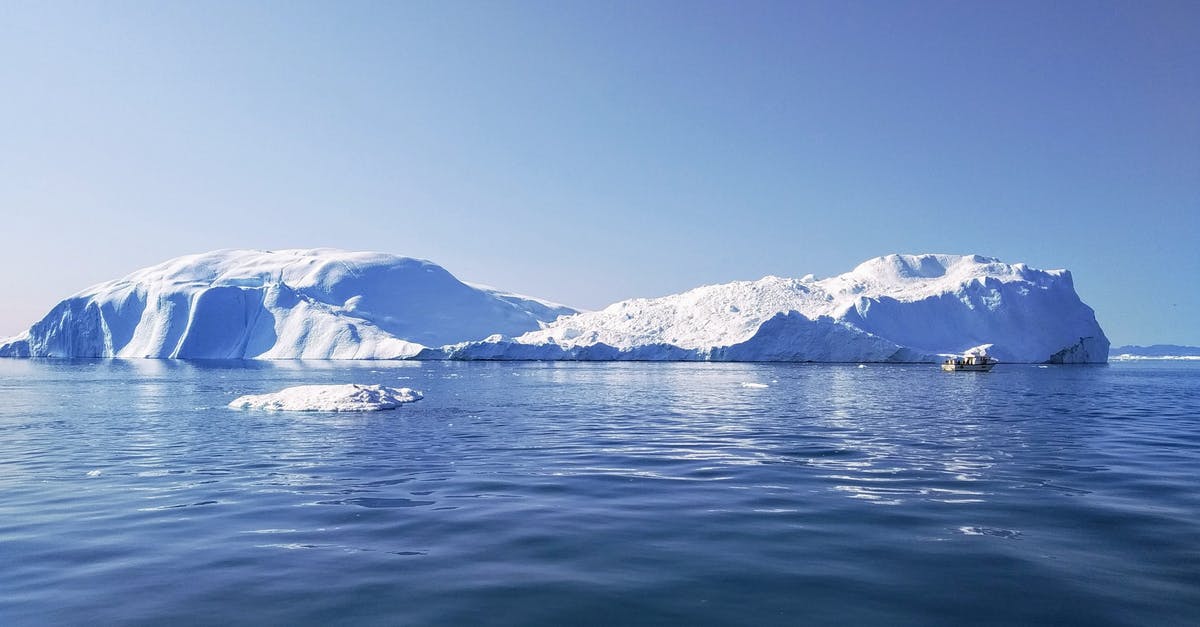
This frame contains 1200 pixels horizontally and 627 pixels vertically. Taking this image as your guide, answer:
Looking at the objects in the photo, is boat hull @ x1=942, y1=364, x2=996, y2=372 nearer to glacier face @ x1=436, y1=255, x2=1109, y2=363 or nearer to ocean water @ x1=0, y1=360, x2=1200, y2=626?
glacier face @ x1=436, y1=255, x2=1109, y2=363

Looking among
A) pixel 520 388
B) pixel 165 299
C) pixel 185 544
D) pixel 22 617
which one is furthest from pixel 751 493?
pixel 165 299

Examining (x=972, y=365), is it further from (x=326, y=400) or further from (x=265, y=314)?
(x=265, y=314)

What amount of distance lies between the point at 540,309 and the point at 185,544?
6004 inches

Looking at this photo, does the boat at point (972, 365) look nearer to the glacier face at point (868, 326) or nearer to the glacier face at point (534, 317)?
the glacier face at point (534, 317)

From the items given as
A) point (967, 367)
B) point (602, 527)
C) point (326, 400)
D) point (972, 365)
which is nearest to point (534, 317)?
point (967, 367)

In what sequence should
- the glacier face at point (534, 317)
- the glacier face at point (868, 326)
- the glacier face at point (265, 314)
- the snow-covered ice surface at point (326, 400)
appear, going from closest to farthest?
the snow-covered ice surface at point (326, 400), the glacier face at point (868, 326), the glacier face at point (534, 317), the glacier face at point (265, 314)

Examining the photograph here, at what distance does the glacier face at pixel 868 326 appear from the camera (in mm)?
90875

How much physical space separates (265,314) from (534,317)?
170 feet

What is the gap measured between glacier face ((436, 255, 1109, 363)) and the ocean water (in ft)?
242

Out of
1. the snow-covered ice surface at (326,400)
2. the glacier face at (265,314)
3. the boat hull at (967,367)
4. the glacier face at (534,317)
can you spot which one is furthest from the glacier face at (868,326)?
the snow-covered ice surface at (326,400)

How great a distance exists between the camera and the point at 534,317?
148 metres

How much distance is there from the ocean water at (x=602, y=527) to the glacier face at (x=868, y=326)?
242ft

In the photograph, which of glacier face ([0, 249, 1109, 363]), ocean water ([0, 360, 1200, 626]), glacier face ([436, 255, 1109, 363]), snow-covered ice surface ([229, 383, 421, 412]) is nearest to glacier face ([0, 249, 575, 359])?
glacier face ([0, 249, 1109, 363])

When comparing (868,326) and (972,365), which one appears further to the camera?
(868,326)
